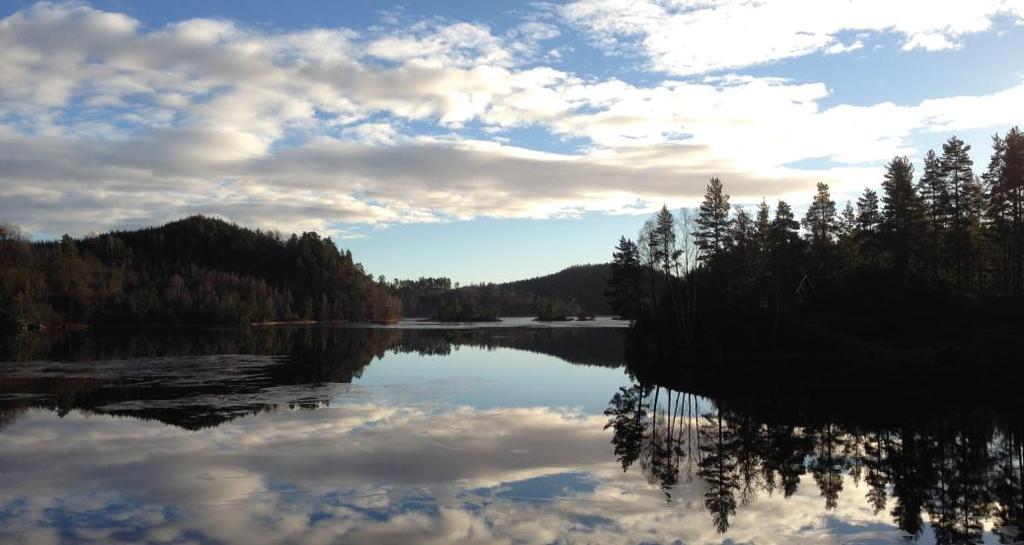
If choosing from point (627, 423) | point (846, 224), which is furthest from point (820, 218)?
point (627, 423)

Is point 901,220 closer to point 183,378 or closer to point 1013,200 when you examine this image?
point 1013,200

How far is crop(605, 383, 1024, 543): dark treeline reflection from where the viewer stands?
1482 cm

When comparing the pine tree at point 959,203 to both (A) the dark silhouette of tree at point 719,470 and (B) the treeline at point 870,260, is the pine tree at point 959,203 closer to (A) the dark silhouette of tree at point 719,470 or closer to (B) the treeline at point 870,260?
→ (B) the treeline at point 870,260

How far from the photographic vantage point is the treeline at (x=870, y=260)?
55375 mm

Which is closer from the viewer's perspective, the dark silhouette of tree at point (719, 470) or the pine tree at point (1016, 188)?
the dark silhouette of tree at point (719, 470)

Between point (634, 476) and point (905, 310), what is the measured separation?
46.2 meters

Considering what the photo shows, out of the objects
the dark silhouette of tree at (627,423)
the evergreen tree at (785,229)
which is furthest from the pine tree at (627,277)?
the dark silhouette of tree at (627,423)

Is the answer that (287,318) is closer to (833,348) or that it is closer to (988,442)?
(833,348)

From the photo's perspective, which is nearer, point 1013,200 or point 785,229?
point 1013,200

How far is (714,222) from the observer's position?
79.0 metres

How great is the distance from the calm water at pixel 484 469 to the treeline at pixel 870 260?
27810mm

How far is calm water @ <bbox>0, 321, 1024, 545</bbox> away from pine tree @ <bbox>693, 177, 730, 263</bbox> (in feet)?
156

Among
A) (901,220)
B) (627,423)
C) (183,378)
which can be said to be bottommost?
(627,423)

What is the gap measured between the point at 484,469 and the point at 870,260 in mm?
72144
